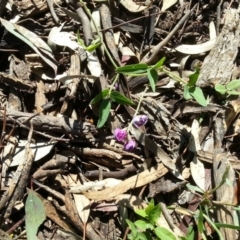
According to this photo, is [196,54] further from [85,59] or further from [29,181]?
[29,181]

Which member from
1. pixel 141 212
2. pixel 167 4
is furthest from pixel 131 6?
pixel 141 212

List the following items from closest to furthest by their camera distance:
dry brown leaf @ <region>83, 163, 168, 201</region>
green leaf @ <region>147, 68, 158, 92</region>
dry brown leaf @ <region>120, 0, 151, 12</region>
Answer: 1. green leaf @ <region>147, 68, 158, 92</region>
2. dry brown leaf @ <region>83, 163, 168, 201</region>
3. dry brown leaf @ <region>120, 0, 151, 12</region>

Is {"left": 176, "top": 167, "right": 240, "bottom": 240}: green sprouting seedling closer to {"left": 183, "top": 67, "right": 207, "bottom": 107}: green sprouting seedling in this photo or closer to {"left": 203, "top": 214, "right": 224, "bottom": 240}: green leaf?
{"left": 203, "top": 214, "right": 224, "bottom": 240}: green leaf

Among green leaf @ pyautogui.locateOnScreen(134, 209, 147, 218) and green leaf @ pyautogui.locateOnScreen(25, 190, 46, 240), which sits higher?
green leaf @ pyautogui.locateOnScreen(25, 190, 46, 240)

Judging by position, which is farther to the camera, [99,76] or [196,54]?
[196,54]

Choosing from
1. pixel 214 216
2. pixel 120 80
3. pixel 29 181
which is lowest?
pixel 214 216

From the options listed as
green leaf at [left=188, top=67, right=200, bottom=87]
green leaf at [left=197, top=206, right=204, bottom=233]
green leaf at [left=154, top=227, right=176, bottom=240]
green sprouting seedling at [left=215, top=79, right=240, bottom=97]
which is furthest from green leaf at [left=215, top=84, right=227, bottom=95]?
green leaf at [left=154, top=227, right=176, bottom=240]

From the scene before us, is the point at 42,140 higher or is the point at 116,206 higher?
the point at 42,140

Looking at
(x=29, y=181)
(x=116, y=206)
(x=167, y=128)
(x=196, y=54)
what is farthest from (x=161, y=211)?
(x=196, y=54)
